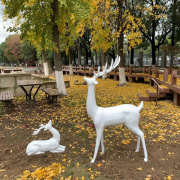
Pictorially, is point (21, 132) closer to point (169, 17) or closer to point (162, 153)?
point (162, 153)

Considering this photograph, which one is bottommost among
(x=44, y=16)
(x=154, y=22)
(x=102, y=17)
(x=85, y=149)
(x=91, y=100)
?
(x=85, y=149)

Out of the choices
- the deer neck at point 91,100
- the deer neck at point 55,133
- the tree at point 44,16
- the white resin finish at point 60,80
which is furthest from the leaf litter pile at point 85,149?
the tree at point 44,16

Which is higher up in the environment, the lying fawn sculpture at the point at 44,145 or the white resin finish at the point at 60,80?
the white resin finish at the point at 60,80

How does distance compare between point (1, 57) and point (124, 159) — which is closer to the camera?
point (124, 159)

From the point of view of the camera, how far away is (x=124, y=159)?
3301mm

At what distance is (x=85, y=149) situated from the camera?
3691 mm

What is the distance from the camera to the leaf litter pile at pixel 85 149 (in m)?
2.89

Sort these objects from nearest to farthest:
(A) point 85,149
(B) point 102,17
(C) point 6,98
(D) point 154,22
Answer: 1. (A) point 85,149
2. (C) point 6,98
3. (B) point 102,17
4. (D) point 154,22

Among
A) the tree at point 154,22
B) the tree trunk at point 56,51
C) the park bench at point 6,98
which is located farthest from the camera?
the tree at point 154,22

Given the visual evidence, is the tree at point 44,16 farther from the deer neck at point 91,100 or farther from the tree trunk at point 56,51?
the deer neck at point 91,100

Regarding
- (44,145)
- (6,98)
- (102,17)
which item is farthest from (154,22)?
(44,145)

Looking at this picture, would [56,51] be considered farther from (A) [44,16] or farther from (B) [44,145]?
(B) [44,145]

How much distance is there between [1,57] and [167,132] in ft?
227

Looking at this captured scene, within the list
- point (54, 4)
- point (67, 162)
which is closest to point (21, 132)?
point (67, 162)
